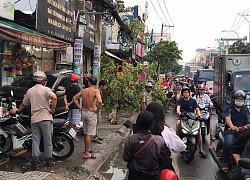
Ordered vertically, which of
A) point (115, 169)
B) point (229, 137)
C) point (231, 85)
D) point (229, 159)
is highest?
point (231, 85)

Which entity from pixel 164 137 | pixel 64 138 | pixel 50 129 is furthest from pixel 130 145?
pixel 64 138

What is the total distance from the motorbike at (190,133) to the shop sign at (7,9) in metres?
5.96

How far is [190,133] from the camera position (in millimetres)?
7262

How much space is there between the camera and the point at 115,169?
275 inches

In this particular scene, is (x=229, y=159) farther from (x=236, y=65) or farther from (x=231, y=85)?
(x=236, y=65)

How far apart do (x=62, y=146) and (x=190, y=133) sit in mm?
2732

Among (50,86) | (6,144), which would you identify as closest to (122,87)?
(50,86)

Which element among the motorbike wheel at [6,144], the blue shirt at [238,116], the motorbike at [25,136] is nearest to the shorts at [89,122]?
the motorbike at [25,136]

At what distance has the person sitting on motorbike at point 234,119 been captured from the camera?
5.94 metres

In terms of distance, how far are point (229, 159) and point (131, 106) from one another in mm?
6956

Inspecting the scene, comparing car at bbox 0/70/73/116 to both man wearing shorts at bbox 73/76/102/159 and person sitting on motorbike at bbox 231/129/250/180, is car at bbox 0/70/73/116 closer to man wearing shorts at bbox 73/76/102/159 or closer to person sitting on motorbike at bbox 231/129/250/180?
man wearing shorts at bbox 73/76/102/159

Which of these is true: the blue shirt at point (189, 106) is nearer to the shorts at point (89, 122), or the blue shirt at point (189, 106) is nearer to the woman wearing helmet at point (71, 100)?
the shorts at point (89, 122)

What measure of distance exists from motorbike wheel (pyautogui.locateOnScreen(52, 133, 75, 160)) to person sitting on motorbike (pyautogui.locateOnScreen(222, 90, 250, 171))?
3.00 m

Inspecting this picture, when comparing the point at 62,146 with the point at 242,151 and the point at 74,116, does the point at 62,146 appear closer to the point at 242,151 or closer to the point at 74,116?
the point at 74,116
